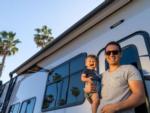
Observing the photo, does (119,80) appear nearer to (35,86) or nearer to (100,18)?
(100,18)

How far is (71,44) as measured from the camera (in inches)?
202

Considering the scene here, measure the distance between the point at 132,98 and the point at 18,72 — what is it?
A: 6284mm

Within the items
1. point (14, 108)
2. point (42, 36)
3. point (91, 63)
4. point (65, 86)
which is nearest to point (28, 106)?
point (14, 108)

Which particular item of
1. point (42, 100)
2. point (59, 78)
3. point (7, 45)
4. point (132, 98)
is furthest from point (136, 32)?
point (7, 45)

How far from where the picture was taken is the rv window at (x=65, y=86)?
4385mm

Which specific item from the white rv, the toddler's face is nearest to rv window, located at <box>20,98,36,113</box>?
the white rv

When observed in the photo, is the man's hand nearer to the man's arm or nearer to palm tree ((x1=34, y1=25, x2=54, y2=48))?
the man's arm

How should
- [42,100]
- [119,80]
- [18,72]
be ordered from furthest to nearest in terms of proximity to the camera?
[18,72] < [42,100] < [119,80]

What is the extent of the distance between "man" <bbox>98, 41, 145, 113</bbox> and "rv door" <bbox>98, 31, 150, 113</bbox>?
421mm

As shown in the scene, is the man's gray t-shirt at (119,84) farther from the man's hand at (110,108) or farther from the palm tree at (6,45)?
the palm tree at (6,45)

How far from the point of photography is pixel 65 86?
4871 millimetres

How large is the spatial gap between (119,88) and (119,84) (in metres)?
0.04

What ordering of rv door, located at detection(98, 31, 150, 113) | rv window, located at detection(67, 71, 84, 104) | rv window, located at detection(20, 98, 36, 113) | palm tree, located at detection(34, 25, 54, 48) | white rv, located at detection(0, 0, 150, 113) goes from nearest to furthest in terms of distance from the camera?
rv door, located at detection(98, 31, 150, 113)
white rv, located at detection(0, 0, 150, 113)
rv window, located at detection(67, 71, 84, 104)
rv window, located at detection(20, 98, 36, 113)
palm tree, located at detection(34, 25, 54, 48)

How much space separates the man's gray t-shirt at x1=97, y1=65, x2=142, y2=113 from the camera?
2461 mm
